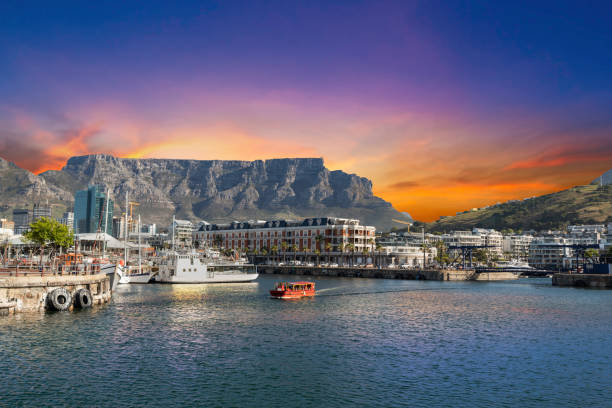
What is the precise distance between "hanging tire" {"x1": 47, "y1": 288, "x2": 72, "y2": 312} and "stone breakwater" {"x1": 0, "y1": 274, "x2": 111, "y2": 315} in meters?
0.35

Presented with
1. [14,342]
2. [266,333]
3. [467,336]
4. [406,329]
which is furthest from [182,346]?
[467,336]

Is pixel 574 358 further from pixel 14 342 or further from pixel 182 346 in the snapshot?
pixel 14 342

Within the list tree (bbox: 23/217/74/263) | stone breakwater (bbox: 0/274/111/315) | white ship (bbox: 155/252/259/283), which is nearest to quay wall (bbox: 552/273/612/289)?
white ship (bbox: 155/252/259/283)

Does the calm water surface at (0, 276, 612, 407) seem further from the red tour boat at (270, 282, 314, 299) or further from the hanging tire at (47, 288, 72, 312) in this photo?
the red tour boat at (270, 282, 314, 299)

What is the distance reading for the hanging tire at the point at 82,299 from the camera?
213 ft

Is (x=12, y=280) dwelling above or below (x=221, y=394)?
above

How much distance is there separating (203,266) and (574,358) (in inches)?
4029

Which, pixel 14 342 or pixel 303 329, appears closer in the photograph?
pixel 14 342

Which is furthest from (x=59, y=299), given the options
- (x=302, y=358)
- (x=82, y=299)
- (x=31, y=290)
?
(x=302, y=358)

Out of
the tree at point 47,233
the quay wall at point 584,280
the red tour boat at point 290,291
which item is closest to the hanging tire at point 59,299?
the red tour boat at point 290,291

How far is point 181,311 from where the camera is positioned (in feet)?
239

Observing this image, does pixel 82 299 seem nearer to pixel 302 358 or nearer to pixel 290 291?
pixel 302 358

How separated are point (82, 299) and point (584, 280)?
141839mm

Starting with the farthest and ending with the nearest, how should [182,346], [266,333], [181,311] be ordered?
[181,311]
[266,333]
[182,346]
